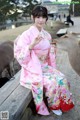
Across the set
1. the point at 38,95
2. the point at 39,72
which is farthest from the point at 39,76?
the point at 38,95

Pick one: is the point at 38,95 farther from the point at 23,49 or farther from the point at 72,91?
the point at 72,91

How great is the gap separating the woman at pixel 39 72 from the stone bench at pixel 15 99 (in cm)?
16

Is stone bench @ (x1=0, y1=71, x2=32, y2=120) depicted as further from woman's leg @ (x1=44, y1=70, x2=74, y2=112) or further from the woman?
woman's leg @ (x1=44, y1=70, x2=74, y2=112)

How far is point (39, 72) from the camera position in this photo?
482cm

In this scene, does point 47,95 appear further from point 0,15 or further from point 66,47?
point 0,15

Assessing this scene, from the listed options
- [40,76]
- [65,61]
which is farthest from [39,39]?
[65,61]

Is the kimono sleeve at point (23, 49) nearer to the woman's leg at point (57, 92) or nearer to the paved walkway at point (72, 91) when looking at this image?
the woman's leg at point (57, 92)

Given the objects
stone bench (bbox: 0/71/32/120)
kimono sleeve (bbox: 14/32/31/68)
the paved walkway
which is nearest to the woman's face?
kimono sleeve (bbox: 14/32/31/68)

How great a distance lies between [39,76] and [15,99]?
1.99 ft

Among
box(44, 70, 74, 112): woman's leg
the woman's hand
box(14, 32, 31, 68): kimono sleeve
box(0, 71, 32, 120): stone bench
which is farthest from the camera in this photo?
box(44, 70, 74, 112): woman's leg

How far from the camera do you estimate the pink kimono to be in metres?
4.76

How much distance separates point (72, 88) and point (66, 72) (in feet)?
4.25

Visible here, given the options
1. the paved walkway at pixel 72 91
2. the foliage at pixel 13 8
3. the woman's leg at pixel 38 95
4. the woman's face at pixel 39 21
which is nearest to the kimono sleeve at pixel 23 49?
the woman's face at pixel 39 21

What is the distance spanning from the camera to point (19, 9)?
5359cm
